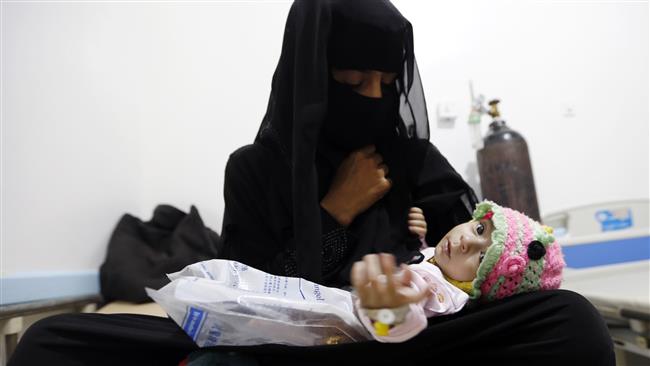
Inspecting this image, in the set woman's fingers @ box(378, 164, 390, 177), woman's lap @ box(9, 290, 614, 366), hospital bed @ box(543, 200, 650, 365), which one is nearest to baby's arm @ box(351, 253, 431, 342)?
woman's lap @ box(9, 290, 614, 366)

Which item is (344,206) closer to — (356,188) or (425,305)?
(356,188)

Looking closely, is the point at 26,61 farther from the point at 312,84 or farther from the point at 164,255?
the point at 312,84

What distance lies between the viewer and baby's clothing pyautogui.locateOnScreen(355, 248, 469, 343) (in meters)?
0.53

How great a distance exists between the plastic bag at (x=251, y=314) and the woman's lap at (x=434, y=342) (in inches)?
1.0

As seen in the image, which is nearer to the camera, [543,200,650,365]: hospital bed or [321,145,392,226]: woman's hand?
[321,145,392,226]: woman's hand

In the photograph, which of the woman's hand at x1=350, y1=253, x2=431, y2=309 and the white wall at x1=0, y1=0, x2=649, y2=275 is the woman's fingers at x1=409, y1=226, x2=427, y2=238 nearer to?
the woman's hand at x1=350, y1=253, x2=431, y2=309

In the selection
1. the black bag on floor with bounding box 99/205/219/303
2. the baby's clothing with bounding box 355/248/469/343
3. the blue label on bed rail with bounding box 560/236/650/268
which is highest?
the baby's clothing with bounding box 355/248/469/343

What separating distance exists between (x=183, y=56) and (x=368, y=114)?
118 centimetres

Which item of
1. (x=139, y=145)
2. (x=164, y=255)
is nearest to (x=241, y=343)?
(x=164, y=255)

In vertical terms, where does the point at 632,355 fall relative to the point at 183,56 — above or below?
below

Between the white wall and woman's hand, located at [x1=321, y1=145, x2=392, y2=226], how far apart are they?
2.05 ft

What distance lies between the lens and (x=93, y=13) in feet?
5.40

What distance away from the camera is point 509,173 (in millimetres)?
1685

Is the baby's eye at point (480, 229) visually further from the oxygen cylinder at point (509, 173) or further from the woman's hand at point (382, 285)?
the oxygen cylinder at point (509, 173)
